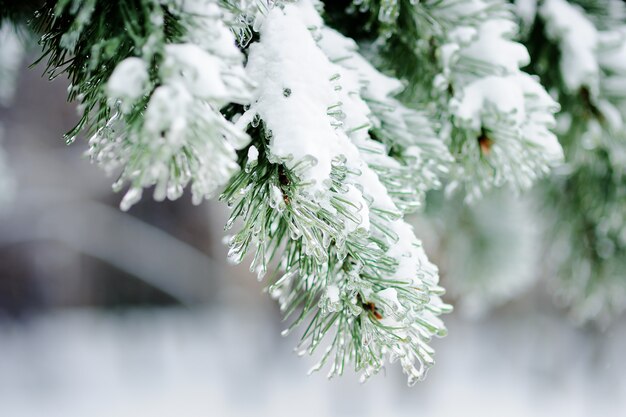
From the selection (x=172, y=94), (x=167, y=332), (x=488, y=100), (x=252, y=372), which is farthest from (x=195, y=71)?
(x=167, y=332)

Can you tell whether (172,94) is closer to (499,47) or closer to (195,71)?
(195,71)

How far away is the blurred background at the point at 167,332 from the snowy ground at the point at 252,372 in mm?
14

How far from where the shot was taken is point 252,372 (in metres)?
5.26

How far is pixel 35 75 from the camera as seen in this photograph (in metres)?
4.79

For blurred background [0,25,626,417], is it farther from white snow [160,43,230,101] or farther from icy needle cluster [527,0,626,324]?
white snow [160,43,230,101]

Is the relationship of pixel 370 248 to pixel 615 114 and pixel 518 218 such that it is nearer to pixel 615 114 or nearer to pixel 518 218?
pixel 615 114

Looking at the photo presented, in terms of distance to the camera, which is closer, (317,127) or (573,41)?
(317,127)

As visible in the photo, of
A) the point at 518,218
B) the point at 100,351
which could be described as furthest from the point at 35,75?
the point at 518,218

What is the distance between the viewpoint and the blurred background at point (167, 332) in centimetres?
479

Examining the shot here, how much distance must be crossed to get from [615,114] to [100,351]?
219 inches

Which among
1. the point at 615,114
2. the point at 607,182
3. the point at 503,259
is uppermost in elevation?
the point at 615,114

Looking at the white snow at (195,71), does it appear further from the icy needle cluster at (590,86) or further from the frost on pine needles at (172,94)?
the icy needle cluster at (590,86)

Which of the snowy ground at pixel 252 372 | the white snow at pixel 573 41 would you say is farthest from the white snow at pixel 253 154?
the snowy ground at pixel 252 372

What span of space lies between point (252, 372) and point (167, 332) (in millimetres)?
1043
